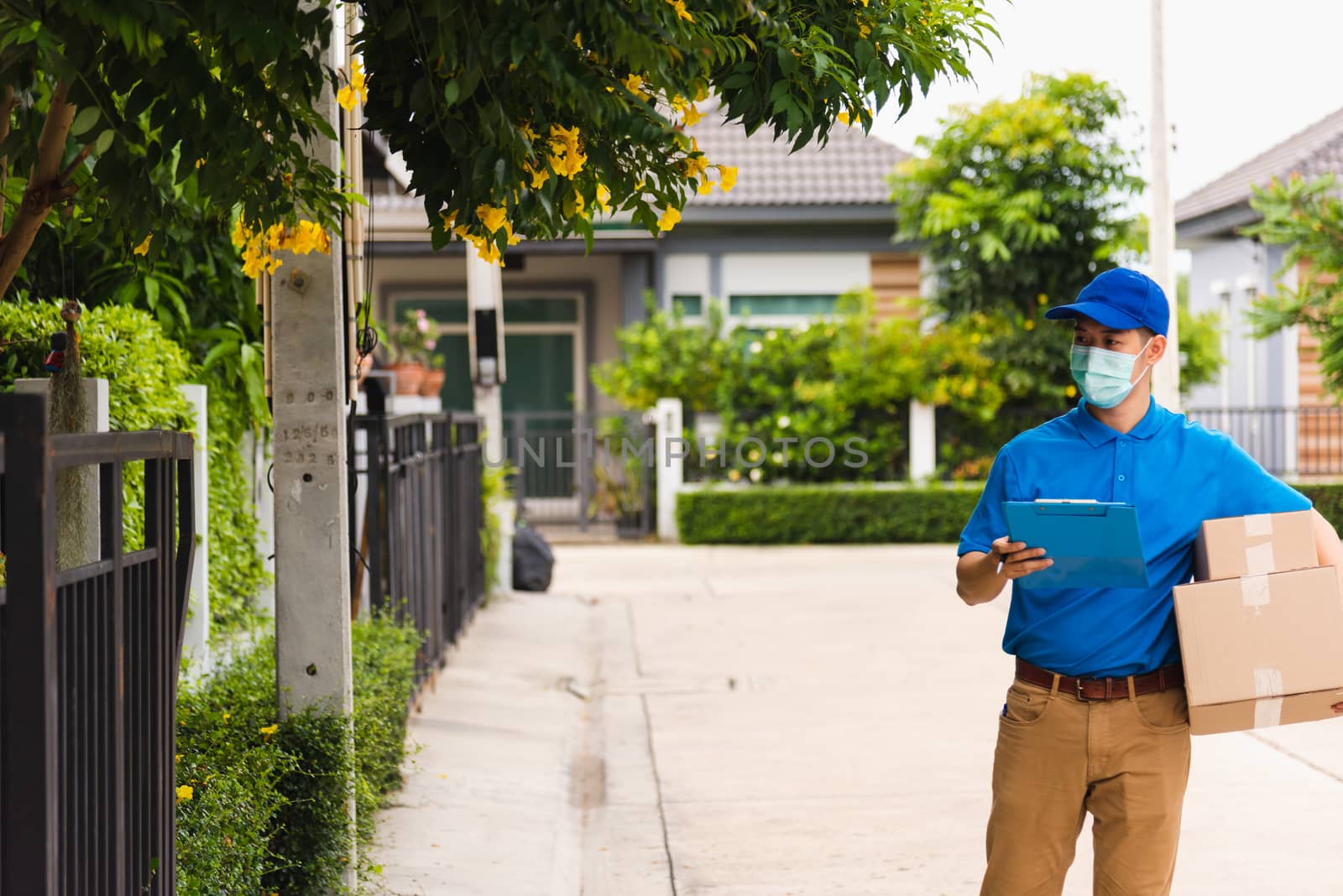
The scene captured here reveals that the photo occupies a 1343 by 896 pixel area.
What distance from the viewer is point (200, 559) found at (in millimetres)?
6664

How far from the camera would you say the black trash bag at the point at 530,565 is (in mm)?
14250

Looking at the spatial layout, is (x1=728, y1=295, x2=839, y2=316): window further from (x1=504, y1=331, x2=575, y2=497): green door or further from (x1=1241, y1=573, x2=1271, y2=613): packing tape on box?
(x1=1241, y1=573, x2=1271, y2=613): packing tape on box

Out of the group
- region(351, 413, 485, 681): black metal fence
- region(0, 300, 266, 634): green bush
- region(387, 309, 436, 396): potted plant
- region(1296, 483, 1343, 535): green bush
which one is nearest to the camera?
region(0, 300, 266, 634): green bush

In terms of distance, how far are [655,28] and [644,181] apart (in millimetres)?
853

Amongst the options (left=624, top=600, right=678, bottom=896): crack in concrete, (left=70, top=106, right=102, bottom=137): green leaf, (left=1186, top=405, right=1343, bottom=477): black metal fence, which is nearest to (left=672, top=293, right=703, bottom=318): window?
(left=1186, top=405, right=1343, bottom=477): black metal fence

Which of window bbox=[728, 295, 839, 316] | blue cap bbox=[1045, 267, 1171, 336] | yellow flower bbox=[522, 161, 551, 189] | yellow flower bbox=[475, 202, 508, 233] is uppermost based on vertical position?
window bbox=[728, 295, 839, 316]

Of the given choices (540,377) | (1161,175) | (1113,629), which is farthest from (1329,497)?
(1113,629)

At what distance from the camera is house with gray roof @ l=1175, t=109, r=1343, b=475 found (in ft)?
68.0

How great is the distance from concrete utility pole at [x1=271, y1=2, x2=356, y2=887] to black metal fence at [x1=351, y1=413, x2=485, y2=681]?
1.23 meters

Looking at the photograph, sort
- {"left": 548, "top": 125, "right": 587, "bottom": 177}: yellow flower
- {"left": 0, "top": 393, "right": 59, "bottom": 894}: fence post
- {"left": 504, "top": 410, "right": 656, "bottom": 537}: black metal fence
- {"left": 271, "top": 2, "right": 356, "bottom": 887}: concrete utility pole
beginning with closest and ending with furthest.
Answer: {"left": 0, "top": 393, "right": 59, "bottom": 894}: fence post < {"left": 548, "top": 125, "right": 587, "bottom": 177}: yellow flower < {"left": 271, "top": 2, "right": 356, "bottom": 887}: concrete utility pole < {"left": 504, "top": 410, "right": 656, "bottom": 537}: black metal fence

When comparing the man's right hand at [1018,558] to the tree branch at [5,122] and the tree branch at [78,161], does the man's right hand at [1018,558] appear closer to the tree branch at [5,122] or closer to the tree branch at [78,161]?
the tree branch at [78,161]

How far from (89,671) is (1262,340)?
18.1 m

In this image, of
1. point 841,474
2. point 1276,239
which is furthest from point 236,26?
point 841,474

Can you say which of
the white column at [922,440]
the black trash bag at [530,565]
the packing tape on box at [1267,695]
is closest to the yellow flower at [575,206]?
the packing tape on box at [1267,695]
